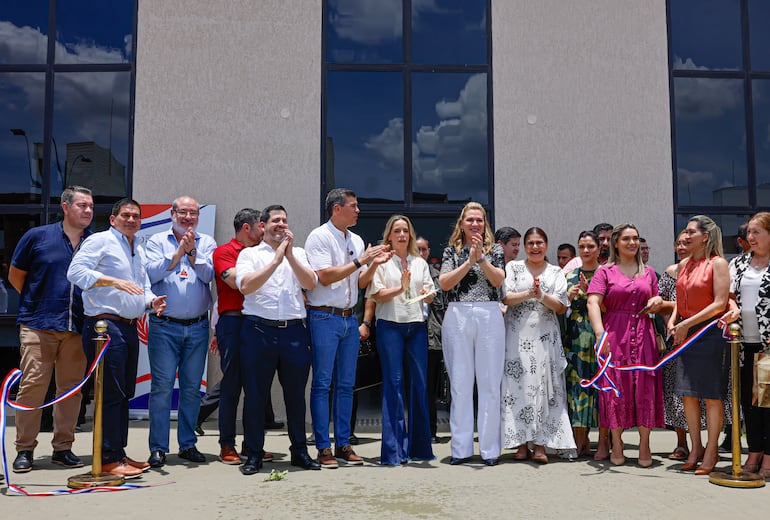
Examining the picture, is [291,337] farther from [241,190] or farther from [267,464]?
[241,190]

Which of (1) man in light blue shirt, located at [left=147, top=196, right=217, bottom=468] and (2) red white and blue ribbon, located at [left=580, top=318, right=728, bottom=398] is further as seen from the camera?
(1) man in light blue shirt, located at [left=147, top=196, right=217, bottom=468]

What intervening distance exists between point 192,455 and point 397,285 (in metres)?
2.12

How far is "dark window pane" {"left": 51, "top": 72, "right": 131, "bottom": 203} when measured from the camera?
7777 millimetres

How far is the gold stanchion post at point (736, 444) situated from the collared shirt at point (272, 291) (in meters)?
3.06

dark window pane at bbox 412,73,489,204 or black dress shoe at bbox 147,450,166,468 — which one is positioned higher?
dark window pane at bbox 412,73,489,204

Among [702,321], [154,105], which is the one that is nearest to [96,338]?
[154,105]

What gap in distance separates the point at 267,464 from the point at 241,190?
344 cm

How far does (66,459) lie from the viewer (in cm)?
516

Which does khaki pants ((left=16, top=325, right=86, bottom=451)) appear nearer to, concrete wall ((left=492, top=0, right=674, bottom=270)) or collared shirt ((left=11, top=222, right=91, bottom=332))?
collared shirt ((left=11, top=222, right=91, bottom=332))

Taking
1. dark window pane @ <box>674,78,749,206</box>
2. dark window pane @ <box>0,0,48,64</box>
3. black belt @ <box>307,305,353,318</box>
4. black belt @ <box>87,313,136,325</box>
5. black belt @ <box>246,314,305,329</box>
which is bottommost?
black belt @ <box>246,314,305,329</box>

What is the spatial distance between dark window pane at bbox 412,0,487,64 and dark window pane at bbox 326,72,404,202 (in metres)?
0.50

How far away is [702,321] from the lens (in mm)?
4930

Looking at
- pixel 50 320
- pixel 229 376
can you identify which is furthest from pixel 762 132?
pixel 50 320

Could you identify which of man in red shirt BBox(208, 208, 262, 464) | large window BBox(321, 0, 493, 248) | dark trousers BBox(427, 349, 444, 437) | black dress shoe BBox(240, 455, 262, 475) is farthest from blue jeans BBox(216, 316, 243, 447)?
large window BBox(321, 0, 493, 248)
